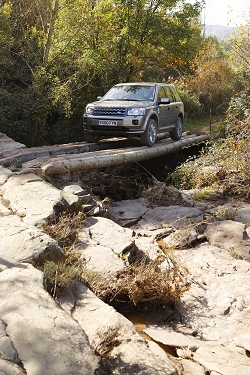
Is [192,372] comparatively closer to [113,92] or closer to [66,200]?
[66,200]

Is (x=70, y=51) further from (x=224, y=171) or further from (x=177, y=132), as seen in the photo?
(x=224, y=171)

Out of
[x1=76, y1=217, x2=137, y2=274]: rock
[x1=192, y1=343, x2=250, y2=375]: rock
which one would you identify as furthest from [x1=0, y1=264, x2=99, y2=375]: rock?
[x1=76, y1=217, x2=137, y2=274]: rock

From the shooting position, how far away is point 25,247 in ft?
17.7

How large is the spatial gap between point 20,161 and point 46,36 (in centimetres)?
675

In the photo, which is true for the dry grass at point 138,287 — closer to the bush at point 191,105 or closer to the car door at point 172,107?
the car door at point 172,107

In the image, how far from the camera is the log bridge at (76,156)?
31.1ft

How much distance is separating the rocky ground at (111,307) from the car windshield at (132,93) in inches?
143

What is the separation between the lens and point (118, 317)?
4.60 metres

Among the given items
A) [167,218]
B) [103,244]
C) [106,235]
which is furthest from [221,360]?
[167,218]

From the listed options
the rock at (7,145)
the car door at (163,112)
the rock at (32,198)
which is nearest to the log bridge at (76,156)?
the rock at (7,145)

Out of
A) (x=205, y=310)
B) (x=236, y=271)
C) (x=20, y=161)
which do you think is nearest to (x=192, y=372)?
(x=205, y=310)

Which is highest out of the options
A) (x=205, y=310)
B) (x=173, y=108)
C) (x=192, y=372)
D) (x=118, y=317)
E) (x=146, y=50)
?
(x=146, y=50)

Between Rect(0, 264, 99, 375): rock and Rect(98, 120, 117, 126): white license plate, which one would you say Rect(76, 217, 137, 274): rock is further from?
Rect(98, 120, 117, 126): white license plate

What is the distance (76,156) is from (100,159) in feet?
2.34
